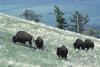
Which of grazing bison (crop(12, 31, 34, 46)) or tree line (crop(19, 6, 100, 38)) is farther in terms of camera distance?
tree line (crop(19, 6, 100, 38))

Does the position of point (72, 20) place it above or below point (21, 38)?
below

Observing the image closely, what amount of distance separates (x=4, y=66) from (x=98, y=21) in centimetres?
15542

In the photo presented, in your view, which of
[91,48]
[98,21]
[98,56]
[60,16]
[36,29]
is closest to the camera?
[98,56]

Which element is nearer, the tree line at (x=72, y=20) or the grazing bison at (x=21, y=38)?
the grazing bison at (x=21, y=38)

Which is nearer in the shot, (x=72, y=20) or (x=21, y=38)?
(x=21, y=38)

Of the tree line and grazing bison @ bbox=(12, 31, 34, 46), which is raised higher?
grazing bison @ bbox=(12, 31, 34, 46)

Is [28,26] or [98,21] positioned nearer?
[28,26]

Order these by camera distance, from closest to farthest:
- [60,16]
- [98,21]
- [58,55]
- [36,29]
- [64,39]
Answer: [58,55] < [64,39] < [36,29] < [60,16] < [98,21]

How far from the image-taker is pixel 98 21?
552 ft

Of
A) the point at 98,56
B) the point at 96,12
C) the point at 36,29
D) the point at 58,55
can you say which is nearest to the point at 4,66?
the point at 58,55

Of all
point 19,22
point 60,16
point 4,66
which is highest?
point 4,66

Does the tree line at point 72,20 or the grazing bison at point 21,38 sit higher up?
the grazing bison at point 21,38

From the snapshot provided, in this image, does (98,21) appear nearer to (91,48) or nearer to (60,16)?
(60,16)

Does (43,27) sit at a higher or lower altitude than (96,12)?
higher
